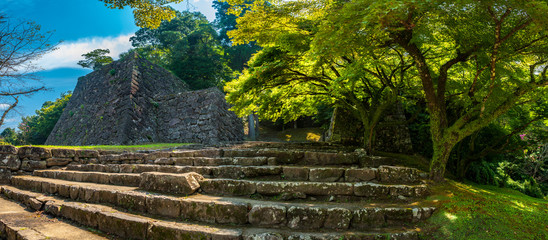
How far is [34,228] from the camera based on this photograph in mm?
3828

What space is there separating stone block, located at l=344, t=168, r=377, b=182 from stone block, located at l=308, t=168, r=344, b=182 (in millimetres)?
154

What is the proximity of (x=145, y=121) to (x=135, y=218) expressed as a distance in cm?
1173

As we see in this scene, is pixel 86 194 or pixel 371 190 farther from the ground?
pixel 371 190

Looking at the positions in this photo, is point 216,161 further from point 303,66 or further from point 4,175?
point 4,175

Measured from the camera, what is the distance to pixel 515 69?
16.9ft

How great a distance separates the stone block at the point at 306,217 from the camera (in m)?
3.50

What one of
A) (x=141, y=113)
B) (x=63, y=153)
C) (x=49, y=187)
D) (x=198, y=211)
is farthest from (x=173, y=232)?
(x=141, y=113)

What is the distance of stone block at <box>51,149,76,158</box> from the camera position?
7.55m

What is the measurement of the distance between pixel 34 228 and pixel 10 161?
16.0 feet

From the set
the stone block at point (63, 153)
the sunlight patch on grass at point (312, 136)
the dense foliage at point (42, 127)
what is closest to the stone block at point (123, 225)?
the stone block at point (63, 153)

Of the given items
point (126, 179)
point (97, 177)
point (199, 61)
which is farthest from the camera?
point (199, 61)

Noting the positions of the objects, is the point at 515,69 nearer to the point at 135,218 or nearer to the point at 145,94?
the point at 135,218

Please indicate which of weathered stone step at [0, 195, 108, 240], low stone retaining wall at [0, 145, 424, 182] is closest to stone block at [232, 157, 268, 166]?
low stone retaining wall at [0, 145, 424, 182]

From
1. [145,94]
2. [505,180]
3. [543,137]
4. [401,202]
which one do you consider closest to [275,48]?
[401,202]
